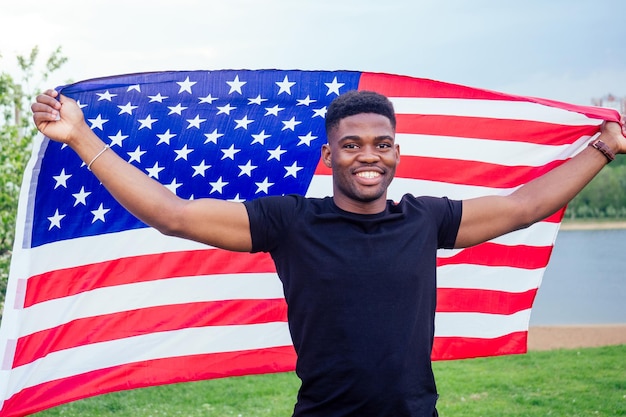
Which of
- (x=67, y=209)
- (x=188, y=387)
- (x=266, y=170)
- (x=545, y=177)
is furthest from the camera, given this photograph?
(x=188, y=387)

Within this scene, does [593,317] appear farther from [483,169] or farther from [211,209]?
[211,209]

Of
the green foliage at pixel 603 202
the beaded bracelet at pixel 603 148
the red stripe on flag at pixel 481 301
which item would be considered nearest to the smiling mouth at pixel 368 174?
the beaded bracelet at pixel 603 148

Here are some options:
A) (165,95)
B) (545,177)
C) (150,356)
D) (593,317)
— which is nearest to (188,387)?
(150,356)

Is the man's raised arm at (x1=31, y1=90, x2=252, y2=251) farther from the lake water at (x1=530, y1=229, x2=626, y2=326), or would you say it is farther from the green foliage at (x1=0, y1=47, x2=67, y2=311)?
the lake water at (x1=530, y1=229, x2=626, y2=326)

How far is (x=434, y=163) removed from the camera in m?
4.93

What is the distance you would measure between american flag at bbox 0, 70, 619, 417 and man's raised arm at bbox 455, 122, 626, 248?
536mm

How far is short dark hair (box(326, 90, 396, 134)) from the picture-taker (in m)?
3.27

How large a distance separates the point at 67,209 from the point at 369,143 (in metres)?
1.96

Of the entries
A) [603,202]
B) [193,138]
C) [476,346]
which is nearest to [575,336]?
[476,346]

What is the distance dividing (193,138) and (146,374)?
1364 millimetres

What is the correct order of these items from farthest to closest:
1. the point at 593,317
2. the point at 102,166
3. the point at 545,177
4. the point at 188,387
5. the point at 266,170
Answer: the point at 593,317
the point at 188,387
the point at 266,170
the point at 545,177
the point at 102,166

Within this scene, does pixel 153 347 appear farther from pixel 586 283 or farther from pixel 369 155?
pixel 586 283

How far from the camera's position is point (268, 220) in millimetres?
3076

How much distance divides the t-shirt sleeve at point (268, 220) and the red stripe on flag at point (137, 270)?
1.53 m
